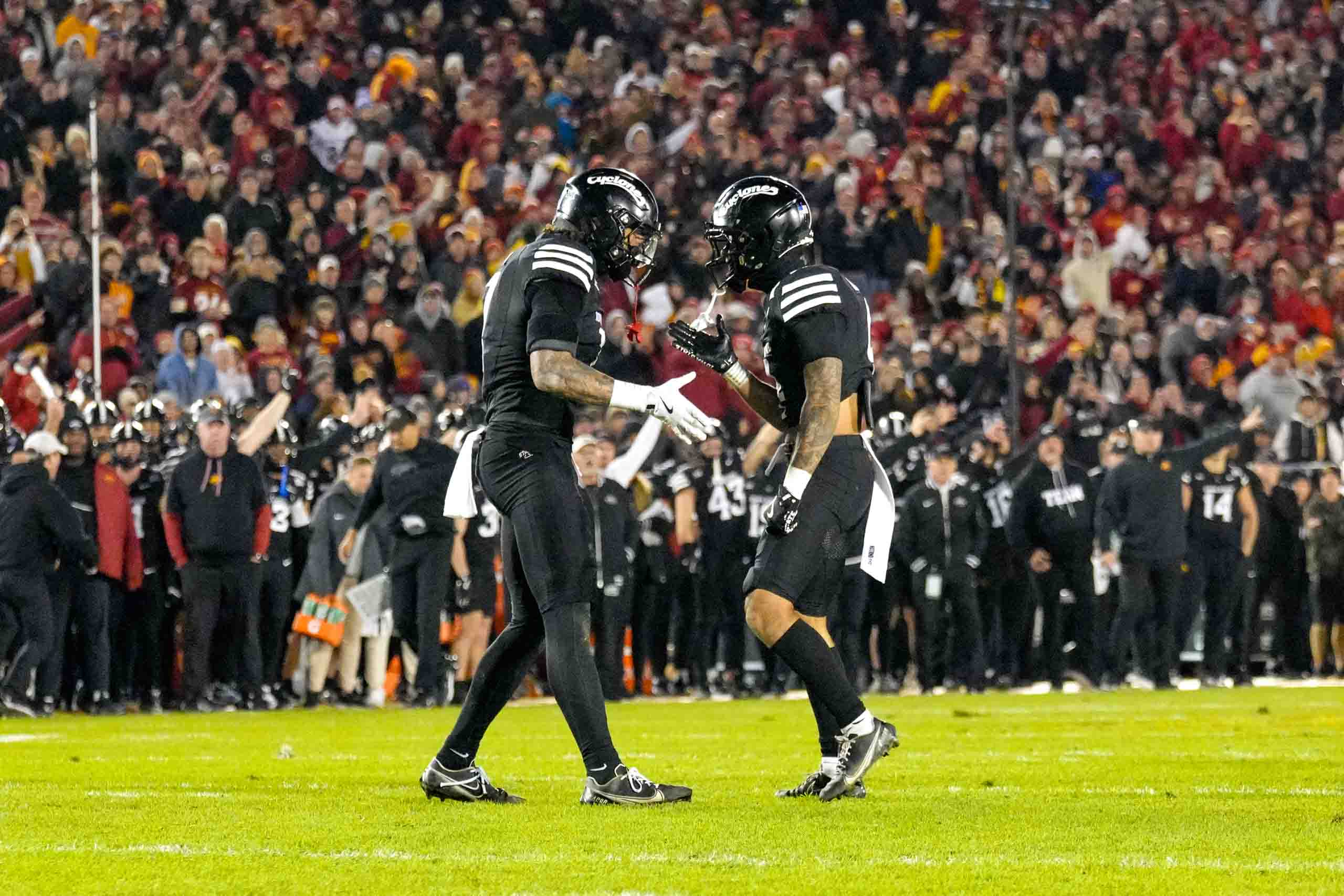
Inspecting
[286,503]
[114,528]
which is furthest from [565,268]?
[286,503]

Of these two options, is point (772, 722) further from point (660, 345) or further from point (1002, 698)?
point (660, 345)

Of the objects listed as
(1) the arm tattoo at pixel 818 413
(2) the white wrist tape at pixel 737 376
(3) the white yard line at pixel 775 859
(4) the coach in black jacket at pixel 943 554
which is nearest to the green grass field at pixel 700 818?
(3) the white yard line at pixel 775 859

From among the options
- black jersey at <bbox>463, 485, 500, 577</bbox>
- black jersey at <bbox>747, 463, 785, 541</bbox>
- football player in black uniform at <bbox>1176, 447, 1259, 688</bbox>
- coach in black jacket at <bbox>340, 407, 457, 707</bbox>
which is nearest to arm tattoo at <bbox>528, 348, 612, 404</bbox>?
coach in black jacket at <bbox>340, 407, 457, 707</bbox>

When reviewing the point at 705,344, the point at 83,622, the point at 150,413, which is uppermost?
the point at 150,413

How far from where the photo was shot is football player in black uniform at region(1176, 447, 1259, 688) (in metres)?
18.2

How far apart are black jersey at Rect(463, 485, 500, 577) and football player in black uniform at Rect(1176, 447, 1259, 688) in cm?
607

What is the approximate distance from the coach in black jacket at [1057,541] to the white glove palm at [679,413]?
11037mm

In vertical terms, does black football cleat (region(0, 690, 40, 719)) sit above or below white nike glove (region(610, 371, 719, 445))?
below

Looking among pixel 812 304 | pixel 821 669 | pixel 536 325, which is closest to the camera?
pixel 536 325

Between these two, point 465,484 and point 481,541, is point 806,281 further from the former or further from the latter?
point 481,541

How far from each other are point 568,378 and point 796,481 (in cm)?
88

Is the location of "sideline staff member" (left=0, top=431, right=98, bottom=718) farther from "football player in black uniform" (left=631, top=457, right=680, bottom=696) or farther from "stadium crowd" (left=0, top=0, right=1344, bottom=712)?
"football player in black uniform" (left=631, top=457, right=680, bottom=696)

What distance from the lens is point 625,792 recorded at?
23.2 ft

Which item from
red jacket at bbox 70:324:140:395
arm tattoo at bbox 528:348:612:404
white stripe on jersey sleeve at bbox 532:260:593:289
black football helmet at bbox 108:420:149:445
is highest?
red jacket at bbox 70:324:140:395
